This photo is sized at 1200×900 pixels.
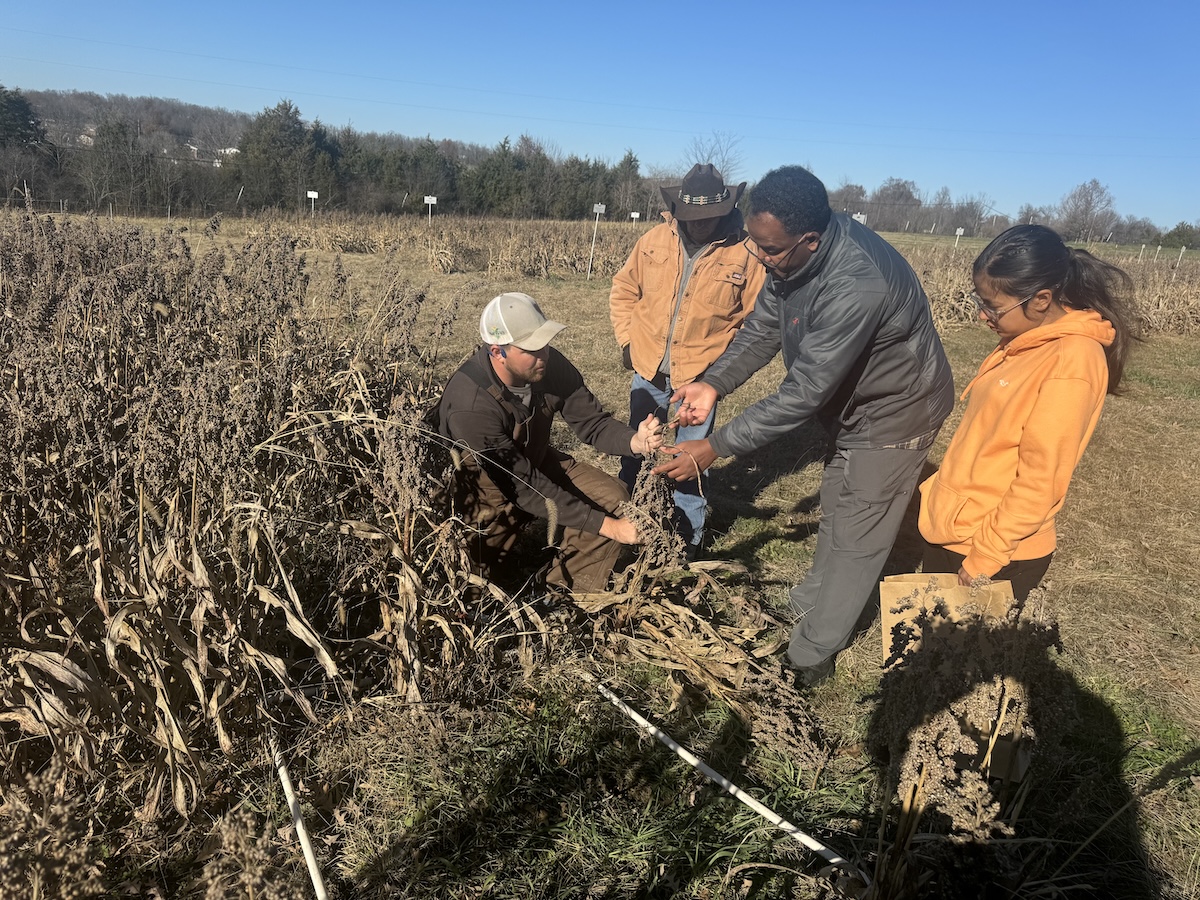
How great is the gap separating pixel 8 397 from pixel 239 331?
1489 mm

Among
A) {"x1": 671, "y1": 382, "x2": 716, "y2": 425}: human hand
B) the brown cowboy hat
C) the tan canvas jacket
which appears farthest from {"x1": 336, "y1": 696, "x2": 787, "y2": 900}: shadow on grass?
the brown cowboy hat

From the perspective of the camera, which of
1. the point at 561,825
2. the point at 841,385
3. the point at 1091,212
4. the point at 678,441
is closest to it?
the point at 561,825

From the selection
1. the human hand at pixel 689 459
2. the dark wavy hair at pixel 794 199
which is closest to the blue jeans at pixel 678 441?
the human hand at pixel 689 459

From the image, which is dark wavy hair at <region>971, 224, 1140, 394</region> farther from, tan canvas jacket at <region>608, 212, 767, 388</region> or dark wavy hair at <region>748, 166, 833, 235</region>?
tan canvas jacket at <region>608, 212, 767, 388</region>

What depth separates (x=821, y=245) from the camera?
102 inches

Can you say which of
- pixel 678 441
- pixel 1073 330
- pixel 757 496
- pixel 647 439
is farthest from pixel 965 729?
pixel 757 496

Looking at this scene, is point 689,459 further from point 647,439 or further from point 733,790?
point 733,790

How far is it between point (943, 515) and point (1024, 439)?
511 millimetres

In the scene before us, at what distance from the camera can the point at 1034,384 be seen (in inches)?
88.0

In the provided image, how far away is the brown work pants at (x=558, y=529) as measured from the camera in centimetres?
293

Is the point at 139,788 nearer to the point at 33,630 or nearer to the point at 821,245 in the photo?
the point at 33,630

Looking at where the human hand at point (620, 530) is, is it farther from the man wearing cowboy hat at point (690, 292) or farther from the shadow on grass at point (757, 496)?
the shadow on grass at point (757, 496)

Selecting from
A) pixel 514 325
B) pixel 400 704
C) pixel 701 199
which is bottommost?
pixel 400 704

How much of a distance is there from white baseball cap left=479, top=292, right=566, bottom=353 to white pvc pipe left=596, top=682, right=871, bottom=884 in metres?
1.43
